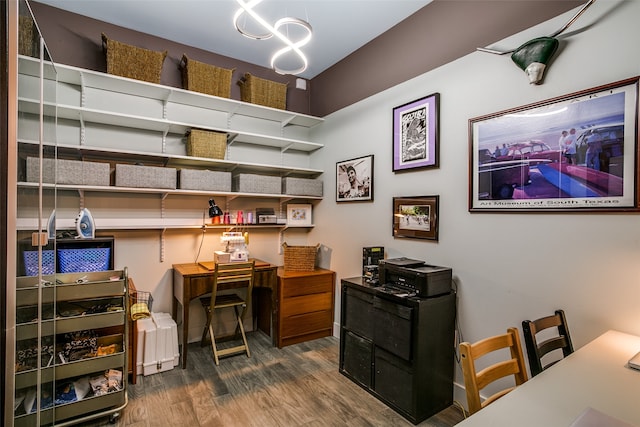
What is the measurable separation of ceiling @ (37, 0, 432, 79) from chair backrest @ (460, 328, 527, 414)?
260 centimetres

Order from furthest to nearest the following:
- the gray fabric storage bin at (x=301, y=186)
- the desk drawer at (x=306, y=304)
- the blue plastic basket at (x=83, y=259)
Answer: the gray fabric storage bin at (x=301, y=186) < the desk drawer at (x=306, y=304) < the blue plastic basket at (x=83, y=259)

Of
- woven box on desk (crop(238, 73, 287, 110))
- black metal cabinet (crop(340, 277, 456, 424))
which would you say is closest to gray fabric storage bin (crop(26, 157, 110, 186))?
woven box on desk (crop(238, 73, 287, 110))

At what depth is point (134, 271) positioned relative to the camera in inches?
120

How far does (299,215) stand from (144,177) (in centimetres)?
177

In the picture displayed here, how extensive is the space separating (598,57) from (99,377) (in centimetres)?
364

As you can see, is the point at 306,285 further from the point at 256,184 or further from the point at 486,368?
the point at 486,368

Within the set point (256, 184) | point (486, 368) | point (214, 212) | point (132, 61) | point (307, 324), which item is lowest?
point (307, 324)

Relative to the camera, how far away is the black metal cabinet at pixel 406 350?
2100 mm

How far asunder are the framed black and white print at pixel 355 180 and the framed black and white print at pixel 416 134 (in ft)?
1.17

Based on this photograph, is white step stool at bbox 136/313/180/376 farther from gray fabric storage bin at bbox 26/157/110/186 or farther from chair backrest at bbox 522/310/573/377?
chair backrest at bbox 522/310/573/377

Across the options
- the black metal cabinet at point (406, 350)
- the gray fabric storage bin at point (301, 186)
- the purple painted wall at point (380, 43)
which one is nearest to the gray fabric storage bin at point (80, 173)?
the purple painted wall at point (380, 43)

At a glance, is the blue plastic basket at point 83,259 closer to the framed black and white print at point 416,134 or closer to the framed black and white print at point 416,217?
the framed black and white print at point 416,217

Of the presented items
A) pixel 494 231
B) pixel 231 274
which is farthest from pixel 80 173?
pixel 494 231

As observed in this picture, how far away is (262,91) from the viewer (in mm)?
3463
